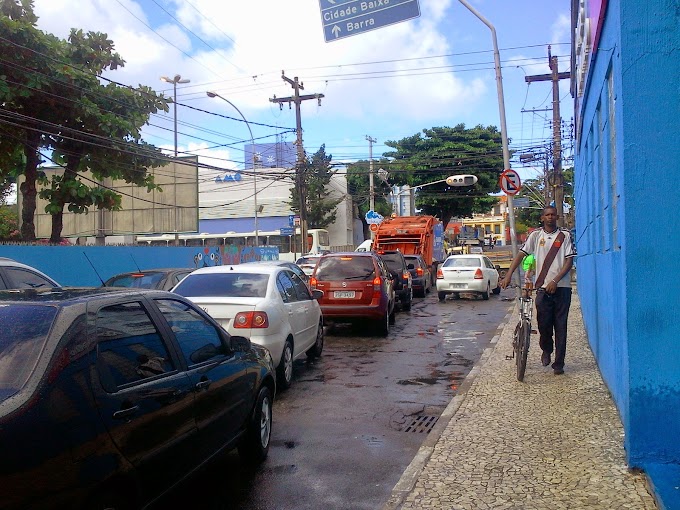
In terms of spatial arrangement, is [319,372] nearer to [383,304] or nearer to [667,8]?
[383,304]

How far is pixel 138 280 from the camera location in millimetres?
11766

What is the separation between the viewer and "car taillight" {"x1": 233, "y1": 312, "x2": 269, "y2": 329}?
8000mm

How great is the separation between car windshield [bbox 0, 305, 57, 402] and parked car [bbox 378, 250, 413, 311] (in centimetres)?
1476

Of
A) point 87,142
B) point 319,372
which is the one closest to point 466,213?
point 87,142

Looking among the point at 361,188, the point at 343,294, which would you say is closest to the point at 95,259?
the point at 343,294

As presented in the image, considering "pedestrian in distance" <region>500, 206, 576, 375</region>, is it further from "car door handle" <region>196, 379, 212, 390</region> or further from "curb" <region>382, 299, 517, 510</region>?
"car door handle" <region>196, 379, 212, 390</region>

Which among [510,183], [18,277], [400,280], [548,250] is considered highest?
[510,183]

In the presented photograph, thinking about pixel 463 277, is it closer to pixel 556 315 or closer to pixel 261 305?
pixel 556 315

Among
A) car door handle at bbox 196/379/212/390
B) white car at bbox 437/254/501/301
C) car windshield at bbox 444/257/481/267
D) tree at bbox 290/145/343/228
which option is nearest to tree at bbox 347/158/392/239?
tree at bbox 290/145/343/228

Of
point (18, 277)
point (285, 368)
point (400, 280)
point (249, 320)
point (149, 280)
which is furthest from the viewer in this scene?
point (400, 280)

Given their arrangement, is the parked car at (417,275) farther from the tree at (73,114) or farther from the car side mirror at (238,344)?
the car side mirror at (238,344)

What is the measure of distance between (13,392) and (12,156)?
1726cm

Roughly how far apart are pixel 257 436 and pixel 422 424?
2.06 m

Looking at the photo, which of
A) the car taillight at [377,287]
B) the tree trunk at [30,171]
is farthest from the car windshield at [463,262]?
the tree trunk at [30,171]
